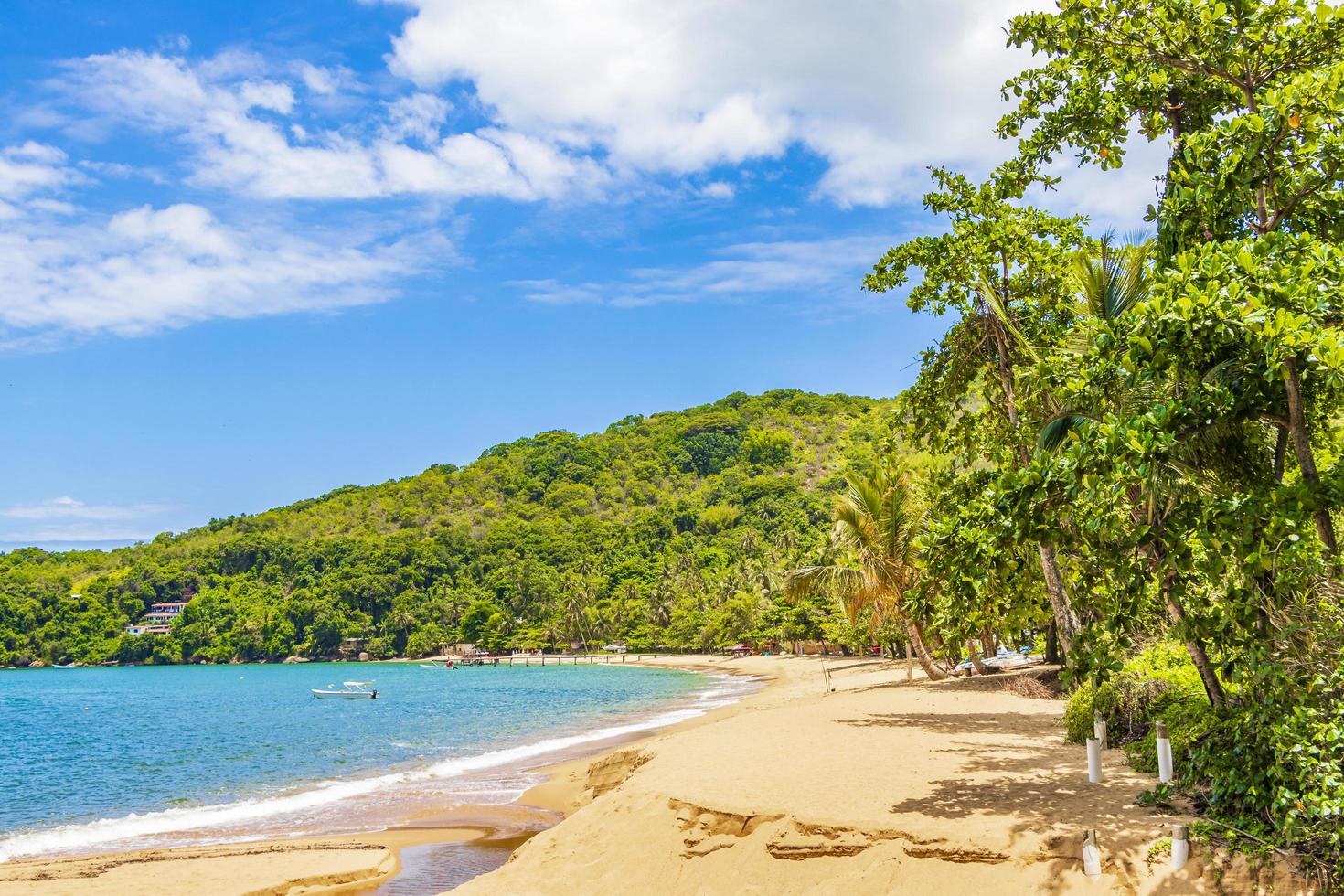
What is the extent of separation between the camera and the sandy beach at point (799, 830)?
685cm

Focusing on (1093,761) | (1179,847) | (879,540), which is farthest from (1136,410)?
(879,540)

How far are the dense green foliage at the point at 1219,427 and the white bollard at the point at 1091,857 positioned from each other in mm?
970

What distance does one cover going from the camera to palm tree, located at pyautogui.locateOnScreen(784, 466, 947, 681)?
77.6ft

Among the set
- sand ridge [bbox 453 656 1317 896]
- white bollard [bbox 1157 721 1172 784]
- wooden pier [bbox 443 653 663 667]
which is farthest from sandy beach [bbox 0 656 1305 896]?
wooden pier [bbox 443 653 663 667]

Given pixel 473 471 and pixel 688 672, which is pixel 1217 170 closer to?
pixel 688 672

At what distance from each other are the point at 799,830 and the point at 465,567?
420 feet

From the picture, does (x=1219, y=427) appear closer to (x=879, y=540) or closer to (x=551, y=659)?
(x=879, y=540)

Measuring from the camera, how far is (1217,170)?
6.46 meters

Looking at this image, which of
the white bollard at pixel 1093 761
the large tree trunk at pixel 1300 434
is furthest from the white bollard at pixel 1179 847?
the white bollard at pixel 1093 761

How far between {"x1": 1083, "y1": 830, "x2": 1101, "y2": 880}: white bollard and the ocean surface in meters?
11.6

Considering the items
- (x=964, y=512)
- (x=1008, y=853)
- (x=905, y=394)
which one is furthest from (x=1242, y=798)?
(x=905, y=394)

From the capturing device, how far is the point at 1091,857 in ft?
20.7

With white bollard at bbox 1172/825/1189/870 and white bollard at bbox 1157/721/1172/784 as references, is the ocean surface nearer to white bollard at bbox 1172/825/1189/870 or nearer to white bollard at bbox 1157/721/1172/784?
white bollard at bbox 1157/721/1172/784

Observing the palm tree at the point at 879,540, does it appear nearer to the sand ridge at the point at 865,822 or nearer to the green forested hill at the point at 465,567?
the sand ridge at the point at 865,822
